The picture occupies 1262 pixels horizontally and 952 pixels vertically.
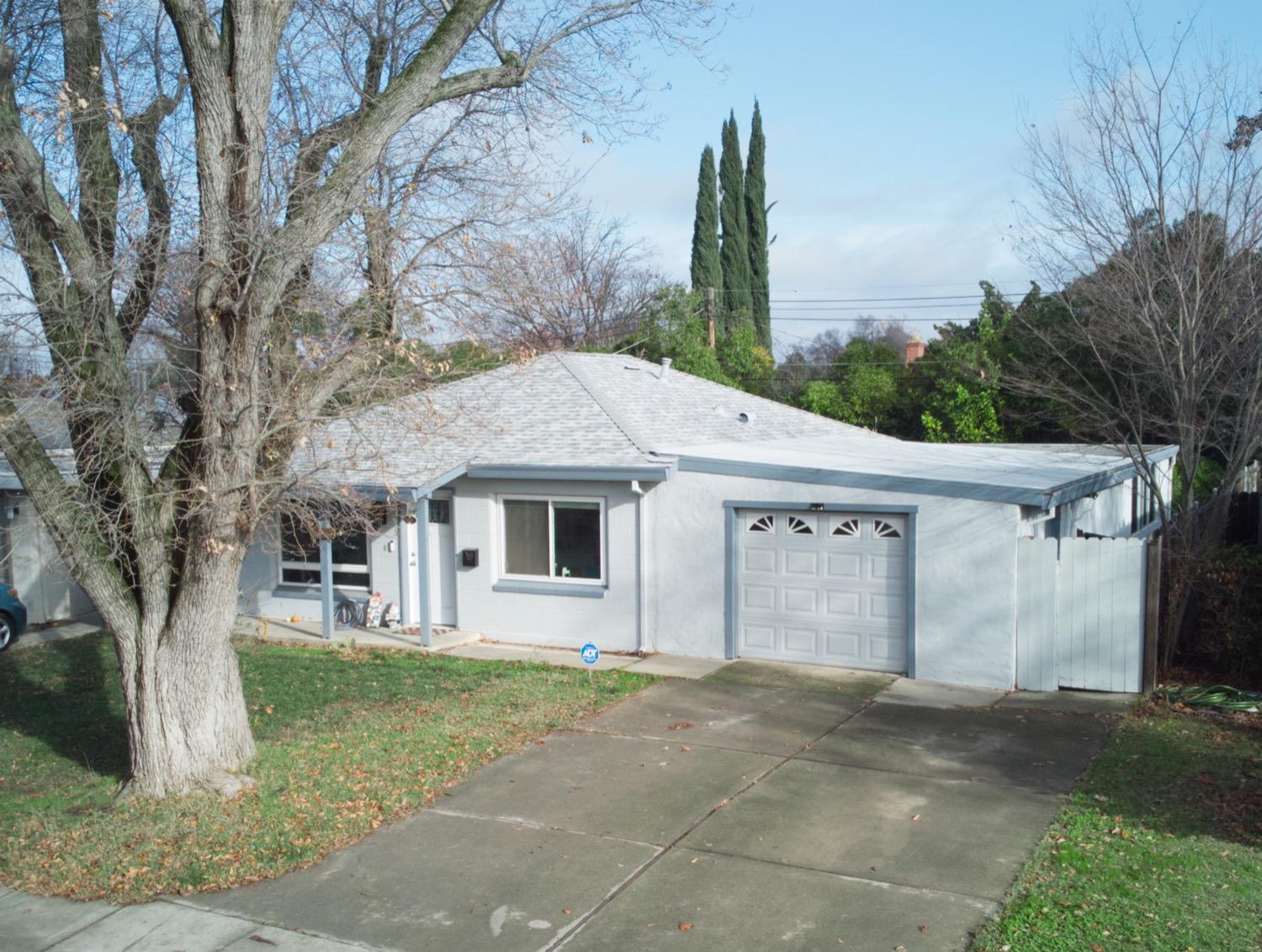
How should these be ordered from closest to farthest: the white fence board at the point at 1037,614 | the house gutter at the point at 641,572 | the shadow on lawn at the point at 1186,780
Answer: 1. the shadow on lawn at the point at 1186,780
2. the white fence board at the point at 1037,614
3. the house gutter at the point at 641,572

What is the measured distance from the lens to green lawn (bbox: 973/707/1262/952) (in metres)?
5.97

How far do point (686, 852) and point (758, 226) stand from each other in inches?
1598

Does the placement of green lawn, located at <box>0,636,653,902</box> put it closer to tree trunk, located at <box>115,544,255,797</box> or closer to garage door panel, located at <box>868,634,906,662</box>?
tree trunk, located at <box>115,544,255,797</box>

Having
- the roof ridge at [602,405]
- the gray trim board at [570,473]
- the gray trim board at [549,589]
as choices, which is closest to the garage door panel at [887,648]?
the gray trim board at [570,473]

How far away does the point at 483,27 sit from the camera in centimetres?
1061

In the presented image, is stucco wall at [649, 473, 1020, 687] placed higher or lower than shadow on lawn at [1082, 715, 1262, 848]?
higher

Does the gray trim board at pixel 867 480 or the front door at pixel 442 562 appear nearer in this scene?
the gray trim board at pixel 867 480

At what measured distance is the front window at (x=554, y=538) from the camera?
15016 millimetres

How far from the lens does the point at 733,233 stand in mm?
44031

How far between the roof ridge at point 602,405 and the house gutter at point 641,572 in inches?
24.9

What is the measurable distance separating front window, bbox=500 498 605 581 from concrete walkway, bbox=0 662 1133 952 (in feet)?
14.1

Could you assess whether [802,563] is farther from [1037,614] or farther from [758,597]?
[1037,614]

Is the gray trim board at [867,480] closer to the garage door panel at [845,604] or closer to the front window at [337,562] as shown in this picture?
the garage door panel at [845,604]

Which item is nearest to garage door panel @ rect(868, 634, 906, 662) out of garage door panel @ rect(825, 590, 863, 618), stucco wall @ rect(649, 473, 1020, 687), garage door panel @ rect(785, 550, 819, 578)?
stucco wall @ rect(649, 473, 1020, 687)
